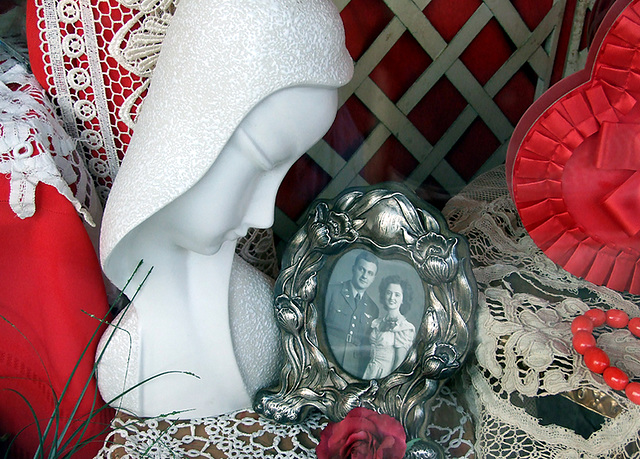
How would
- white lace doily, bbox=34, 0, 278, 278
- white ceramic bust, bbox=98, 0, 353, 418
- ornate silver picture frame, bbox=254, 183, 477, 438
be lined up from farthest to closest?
1. white lace doily, bbox=34, 0, 278, 278
2. ornate silver picture frame, bbox=254, 183, 477, 438
3. white ceramic bust, bbox=98, 0, 353, 418

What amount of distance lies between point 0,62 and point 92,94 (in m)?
0.18

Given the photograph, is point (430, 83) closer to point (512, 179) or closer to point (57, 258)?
point (512, 179)

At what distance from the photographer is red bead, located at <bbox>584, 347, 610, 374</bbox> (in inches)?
22.9

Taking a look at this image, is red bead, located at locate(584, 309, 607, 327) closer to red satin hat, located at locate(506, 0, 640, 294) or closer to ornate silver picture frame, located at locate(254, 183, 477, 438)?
red satin hat, located at locate(506, 0, 640, 294)

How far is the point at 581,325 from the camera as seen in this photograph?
631 mm

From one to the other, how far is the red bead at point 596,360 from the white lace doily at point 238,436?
17 cm

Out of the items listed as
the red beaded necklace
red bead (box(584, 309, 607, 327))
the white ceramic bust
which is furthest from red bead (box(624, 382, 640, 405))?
the white ceramic bust

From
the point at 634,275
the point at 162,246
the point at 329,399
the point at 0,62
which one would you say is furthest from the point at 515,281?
the point at 0,62

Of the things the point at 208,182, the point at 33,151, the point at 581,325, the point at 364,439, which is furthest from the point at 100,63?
the point at 581,325

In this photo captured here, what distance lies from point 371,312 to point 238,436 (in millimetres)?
232

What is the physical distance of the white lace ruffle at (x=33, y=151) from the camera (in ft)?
2.13

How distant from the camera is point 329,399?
0.67 m

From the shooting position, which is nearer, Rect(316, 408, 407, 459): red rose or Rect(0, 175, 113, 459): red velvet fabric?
Rect(316, 408, 407, 459): red rose

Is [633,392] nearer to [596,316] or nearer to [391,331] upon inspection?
[596,316]
